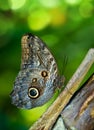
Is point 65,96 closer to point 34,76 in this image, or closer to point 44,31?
point 34,76

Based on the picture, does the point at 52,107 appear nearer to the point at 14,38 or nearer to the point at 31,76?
the point at 31,76

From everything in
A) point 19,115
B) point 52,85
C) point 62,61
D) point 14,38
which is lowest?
point 52,85

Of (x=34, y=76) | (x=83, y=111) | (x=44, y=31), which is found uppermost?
(x=44, y=31)

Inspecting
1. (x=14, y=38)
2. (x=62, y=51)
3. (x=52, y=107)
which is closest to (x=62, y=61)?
(x=62, y=51)

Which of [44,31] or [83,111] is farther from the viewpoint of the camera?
[44,31]

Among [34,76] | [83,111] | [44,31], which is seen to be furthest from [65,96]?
[44,31]

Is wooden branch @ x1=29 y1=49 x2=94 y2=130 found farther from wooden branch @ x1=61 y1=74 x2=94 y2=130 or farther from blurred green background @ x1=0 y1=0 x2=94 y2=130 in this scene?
blurred green background @ x1=0 y1=0 x2=94 y2=130
